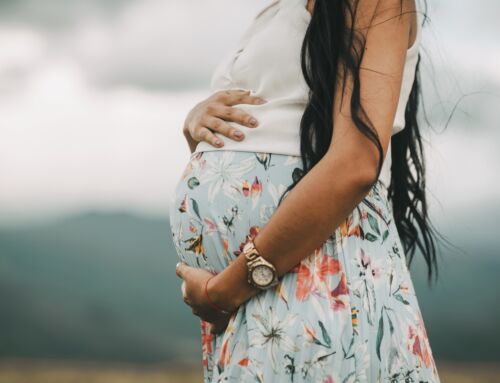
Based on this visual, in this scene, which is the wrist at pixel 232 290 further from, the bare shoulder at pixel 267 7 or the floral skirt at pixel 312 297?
the bare shoulder at pixel 267 7

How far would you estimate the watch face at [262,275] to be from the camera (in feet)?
4.39

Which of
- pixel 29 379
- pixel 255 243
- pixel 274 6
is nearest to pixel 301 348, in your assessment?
pixel 255 243

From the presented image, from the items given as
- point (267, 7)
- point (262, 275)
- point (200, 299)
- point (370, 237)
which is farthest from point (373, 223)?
point (267, 7)

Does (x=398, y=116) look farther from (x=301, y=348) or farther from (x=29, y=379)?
(x=29, y=379)

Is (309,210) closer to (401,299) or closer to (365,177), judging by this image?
(365,177)

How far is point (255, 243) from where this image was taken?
1354 mm

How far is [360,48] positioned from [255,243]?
1.41 feet

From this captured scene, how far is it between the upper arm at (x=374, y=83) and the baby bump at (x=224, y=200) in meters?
0.14

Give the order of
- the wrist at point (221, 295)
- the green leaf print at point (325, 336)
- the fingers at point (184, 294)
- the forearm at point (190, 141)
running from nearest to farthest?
the green leaf print at point (325, 336) < the wrist at point (221, 295) < the fingers at point (184, 294) < the forearm at point (190, 141)

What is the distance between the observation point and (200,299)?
1.47 m

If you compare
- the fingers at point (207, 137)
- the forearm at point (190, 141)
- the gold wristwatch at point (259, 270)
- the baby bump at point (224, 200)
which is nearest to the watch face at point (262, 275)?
the gold wristwatch at point (259, 270)

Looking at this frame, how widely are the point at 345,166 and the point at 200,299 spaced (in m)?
0.43

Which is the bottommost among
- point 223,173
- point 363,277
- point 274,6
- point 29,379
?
point 363,277

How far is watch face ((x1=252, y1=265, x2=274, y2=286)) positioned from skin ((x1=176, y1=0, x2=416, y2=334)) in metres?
0.02
